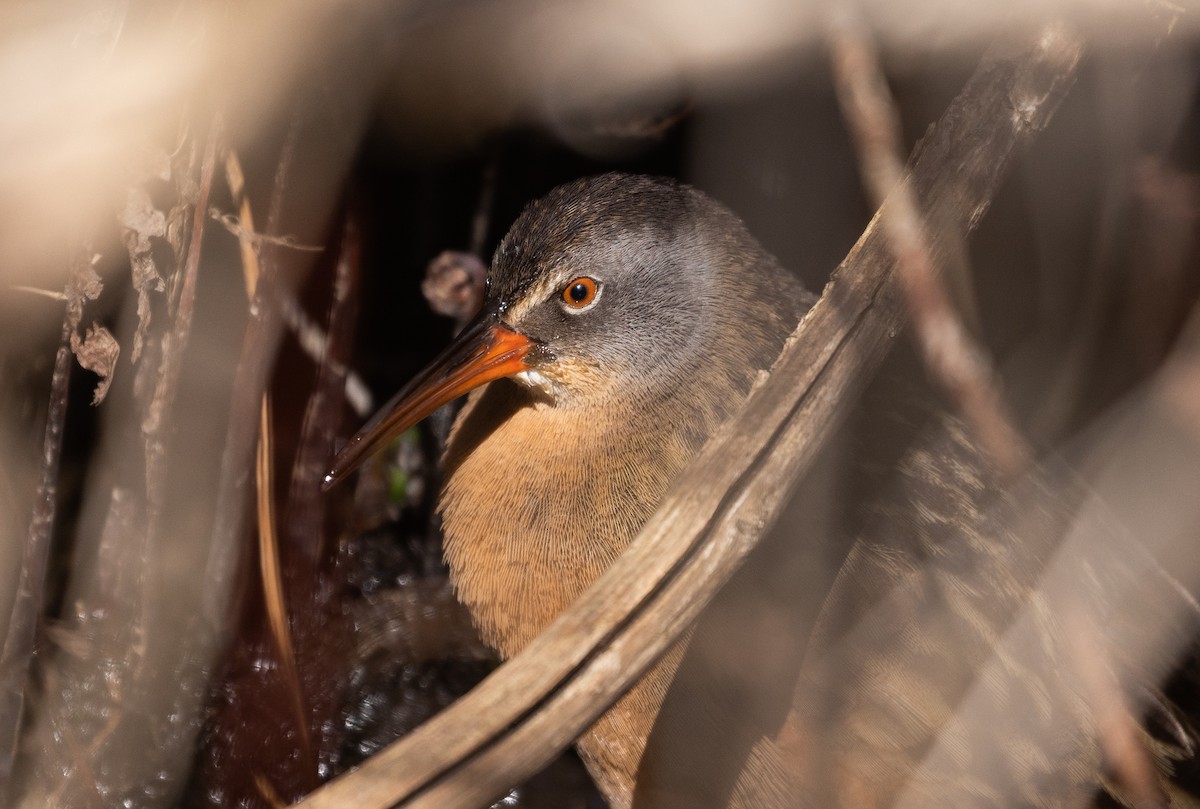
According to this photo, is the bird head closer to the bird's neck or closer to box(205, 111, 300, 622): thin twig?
the bird's neck

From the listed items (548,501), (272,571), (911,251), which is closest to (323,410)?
(272,571)

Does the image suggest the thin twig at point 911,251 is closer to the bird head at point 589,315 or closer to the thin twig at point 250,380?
the bird head at point 589,315

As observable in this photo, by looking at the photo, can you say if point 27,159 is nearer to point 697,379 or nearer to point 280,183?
point 280,183

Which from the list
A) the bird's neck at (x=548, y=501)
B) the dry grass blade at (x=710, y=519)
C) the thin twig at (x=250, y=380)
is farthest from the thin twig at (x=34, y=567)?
the dry grass blade at (x=710, y=519)

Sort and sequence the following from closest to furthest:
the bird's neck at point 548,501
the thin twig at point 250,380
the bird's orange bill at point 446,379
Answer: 1. the bird's neck at point 548,501
2. the bird's orange bill at point 446,379
3. the thin twig at point 250,380

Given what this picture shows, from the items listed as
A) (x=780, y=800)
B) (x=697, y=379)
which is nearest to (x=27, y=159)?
(x=697, y=379)

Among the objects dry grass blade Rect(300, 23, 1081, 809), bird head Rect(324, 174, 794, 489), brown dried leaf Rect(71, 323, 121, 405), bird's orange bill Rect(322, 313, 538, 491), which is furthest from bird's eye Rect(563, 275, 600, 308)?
brown dried leaf Rect(71, 323, 121, 405)

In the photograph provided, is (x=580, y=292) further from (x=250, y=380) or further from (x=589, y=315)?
(x=250, y=380)
